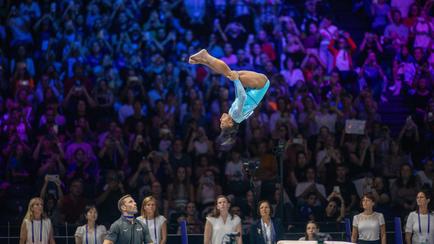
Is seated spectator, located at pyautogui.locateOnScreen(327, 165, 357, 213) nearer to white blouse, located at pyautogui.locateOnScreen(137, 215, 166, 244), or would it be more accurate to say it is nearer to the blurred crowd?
the blurred crowd

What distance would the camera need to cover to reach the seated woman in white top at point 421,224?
13047mm

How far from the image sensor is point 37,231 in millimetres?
12734

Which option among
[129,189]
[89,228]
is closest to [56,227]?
[89,228]

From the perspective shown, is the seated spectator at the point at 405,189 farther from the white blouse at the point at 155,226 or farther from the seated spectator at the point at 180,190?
the white blouse at the point at 155,226

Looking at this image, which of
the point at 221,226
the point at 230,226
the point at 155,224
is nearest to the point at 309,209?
the point at 230,226

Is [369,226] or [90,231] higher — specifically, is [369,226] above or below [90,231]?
below

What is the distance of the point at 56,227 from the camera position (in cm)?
1324

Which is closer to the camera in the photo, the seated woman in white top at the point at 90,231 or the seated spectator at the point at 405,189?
the seated woman in white top at the point at 90,231

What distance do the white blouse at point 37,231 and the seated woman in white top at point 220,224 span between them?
223cm

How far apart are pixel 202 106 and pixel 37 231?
169 inches

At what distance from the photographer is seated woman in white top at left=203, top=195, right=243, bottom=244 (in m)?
12.7

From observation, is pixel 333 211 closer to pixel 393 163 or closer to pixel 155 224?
pixel 393 163

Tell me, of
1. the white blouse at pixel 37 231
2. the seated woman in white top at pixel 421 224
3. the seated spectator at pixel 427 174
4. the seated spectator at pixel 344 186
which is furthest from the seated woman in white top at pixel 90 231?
the seated spectator at pixel 427 174

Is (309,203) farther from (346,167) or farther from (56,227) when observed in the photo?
(56,227)
